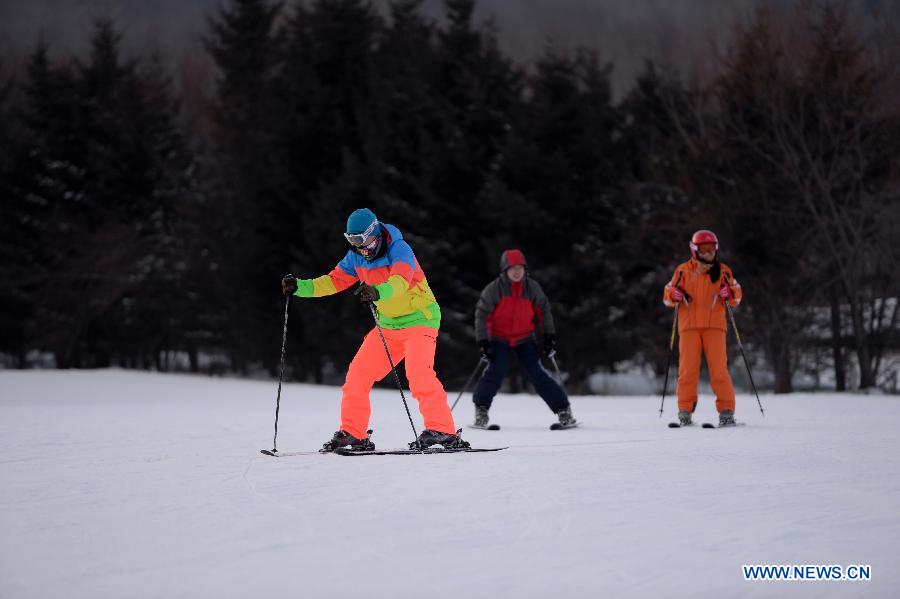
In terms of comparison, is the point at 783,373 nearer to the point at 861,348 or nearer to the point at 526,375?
the point at 861,348

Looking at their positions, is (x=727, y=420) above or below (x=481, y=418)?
above

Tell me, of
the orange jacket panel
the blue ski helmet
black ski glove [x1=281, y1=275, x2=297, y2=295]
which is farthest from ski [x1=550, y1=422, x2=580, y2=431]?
black ski glove [x1=281, y1=275, x2=297, y2=295]

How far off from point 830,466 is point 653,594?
2958 mm

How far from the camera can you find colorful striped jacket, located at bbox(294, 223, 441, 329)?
661 cm

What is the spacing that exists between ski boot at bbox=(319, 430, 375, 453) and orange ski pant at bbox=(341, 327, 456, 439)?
0.04 meters

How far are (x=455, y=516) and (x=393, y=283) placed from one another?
243cm

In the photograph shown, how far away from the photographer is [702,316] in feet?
29.5

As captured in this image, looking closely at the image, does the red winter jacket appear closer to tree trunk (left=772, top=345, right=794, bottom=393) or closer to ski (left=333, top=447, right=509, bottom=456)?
ski (left=333, top=447, right=509, bottom=456)

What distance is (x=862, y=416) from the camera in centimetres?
1002

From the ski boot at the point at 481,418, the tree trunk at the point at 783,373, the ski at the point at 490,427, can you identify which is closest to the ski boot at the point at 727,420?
the ski at the point at 490,427

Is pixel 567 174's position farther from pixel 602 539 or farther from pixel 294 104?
pixel 602 539

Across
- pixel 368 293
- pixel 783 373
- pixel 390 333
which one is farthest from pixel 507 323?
pixel 783 373

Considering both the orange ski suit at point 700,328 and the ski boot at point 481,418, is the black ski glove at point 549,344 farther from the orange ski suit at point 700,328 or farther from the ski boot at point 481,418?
the orange ski suit at point 700,328

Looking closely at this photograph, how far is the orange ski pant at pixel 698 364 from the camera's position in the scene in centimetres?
884
